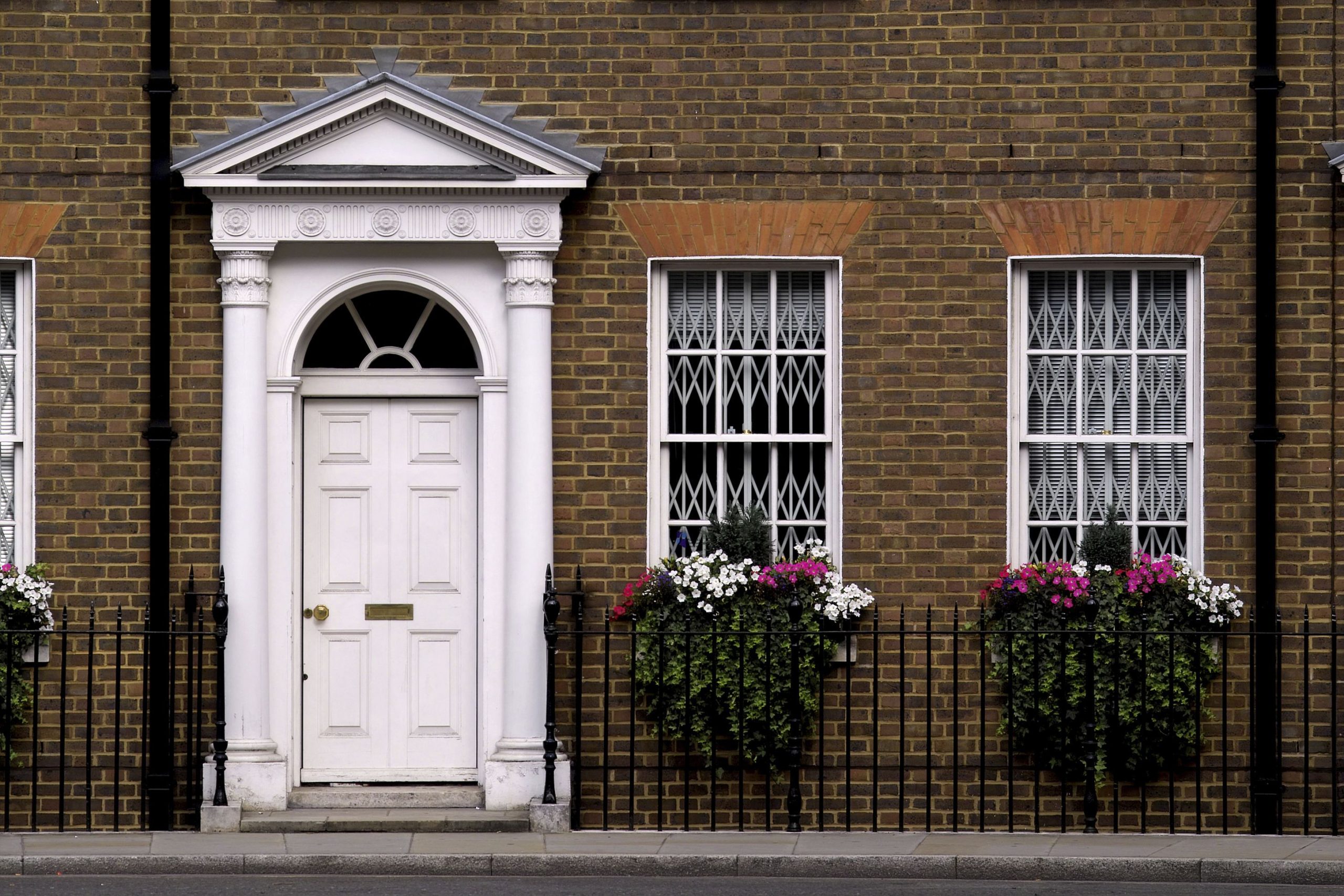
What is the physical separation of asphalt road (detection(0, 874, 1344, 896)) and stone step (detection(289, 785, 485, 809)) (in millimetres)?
1222

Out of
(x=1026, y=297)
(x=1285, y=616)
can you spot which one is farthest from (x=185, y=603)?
(x=1285, y=616)

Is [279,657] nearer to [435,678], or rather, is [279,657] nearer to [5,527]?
[435,678]

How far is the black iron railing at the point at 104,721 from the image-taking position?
10.7 m

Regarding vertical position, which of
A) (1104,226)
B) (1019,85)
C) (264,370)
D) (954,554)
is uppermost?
(1019,85)

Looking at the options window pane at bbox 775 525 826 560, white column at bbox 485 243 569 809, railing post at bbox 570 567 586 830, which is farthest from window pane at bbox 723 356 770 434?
railing post at bbox 570 567 586 830

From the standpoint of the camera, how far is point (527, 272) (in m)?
10.7

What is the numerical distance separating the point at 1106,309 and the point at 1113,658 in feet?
6.63

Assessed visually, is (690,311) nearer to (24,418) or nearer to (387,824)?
(387,824)

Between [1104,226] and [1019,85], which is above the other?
[1019,85]

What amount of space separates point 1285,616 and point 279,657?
5.68m

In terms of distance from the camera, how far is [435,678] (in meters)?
11.1

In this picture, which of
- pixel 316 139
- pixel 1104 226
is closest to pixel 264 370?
pixel 316 139

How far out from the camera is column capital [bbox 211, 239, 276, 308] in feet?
34.9

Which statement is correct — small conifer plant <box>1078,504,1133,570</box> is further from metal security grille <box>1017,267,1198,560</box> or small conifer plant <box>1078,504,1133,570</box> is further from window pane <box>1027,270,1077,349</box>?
window pane <box>1027,270,1077,349</box>
